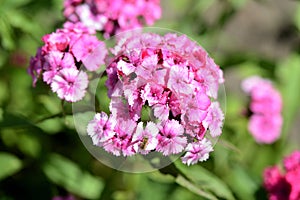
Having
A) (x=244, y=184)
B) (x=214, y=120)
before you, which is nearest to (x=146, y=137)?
(x=214, y=120)

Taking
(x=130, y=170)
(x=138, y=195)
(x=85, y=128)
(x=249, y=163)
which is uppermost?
(x=85, y=128)

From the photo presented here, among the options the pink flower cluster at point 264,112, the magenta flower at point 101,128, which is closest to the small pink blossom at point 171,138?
the magenta flower at point 101,128

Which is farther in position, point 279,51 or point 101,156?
point 279,51

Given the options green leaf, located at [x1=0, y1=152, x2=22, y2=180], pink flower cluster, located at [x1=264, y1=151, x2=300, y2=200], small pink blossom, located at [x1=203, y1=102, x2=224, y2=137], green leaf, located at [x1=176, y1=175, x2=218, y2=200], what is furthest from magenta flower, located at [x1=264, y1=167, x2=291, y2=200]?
green leaf, located at [x1=0, y1=152, x2=22, y2=180]

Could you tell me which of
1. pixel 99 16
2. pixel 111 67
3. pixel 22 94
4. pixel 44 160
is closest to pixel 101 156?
pixel 111 67

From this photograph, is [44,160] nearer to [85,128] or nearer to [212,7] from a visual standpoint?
[85,128]

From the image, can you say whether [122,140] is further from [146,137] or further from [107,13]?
[107,13]
